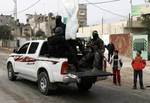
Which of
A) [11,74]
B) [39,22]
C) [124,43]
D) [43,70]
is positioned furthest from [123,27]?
[39,22]

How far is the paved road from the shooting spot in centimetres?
1215

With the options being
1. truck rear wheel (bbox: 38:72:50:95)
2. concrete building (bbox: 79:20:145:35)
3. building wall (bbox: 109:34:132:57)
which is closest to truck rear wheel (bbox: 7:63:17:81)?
truck rear wheel (bbox: 38:72:50:95)

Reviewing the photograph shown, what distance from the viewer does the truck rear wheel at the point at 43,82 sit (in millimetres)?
13086

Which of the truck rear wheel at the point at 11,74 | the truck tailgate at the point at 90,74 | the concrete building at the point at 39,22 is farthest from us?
the concrete building at the point at 39,22

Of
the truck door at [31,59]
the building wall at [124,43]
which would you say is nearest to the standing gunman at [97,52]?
the truck door at [31,59]

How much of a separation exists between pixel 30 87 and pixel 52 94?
1.70m

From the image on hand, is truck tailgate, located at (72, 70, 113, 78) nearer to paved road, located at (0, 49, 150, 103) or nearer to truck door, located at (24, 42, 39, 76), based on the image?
paved road, located at (0, 49, 150, 103)

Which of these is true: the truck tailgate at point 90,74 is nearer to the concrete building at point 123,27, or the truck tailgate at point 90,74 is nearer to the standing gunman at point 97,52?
the standing gunman at point 97,52

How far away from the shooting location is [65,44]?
42.9 ft

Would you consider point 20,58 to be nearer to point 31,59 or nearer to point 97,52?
point 31,59

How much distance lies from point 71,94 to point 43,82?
41.0 inches

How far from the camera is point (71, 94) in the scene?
44.4 feet

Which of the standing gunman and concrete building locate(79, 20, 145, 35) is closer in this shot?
the standing gunman

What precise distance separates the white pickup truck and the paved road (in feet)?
1.28
